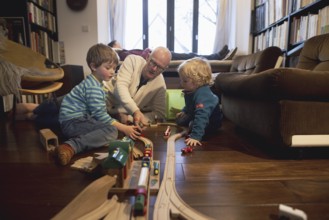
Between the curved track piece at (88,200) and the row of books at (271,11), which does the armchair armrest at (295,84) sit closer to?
the curved track piece at (88,200)

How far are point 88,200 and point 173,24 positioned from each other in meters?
4.14

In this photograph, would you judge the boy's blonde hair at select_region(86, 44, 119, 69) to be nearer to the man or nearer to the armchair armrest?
the man

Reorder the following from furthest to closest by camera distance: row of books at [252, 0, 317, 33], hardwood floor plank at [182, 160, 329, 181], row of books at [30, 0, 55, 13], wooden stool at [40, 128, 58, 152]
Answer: row of books at [30, 0, 55, 13], row of books at [252, 0, 317, 33], wooden stool at [40, 128, 58, 152], hardwood floor plank at [182, 160, 329, 181]

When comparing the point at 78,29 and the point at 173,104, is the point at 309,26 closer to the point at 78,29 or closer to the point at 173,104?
the point at 173,104

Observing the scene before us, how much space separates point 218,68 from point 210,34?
1459 mm

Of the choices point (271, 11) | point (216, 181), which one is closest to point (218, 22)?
point (271, 11)

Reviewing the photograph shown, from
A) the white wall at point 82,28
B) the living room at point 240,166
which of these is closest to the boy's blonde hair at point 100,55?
the living room at point 240,166

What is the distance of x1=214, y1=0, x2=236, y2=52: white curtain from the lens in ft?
13.2

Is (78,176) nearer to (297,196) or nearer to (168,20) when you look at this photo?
(297,196)

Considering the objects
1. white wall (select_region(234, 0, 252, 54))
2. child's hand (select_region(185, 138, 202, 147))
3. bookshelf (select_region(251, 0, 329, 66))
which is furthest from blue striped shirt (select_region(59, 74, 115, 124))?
white wall (select_region(234, 0, 252, 54))

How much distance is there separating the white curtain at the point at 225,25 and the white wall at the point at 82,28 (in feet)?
0.78

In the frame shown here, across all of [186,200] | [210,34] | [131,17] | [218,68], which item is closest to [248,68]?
[218,68]

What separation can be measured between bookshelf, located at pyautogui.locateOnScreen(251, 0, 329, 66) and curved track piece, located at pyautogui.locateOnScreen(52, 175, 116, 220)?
77.7 inches

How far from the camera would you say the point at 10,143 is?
1424mm
